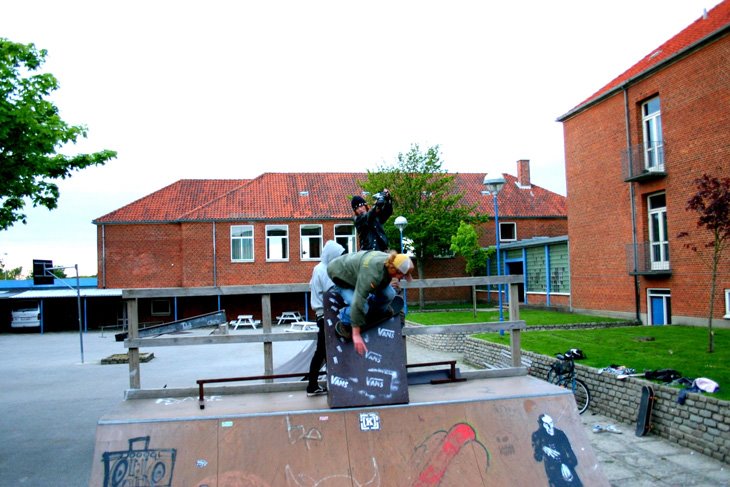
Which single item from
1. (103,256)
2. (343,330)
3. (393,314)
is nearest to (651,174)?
(393,314)

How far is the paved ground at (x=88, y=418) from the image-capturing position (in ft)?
23.7

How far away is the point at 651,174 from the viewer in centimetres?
1969

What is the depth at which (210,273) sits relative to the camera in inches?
1375

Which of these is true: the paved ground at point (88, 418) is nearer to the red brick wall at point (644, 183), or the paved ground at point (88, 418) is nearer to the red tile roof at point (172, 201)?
the red brick wall at point (644, 183)

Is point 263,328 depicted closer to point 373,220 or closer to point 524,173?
point 373,220

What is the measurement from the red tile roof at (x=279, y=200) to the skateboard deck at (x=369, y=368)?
2939 cm

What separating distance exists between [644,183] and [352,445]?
1937 cm

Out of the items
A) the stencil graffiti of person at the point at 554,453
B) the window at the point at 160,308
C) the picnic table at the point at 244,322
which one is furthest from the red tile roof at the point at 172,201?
the stencil graffiti of person at the point at 554,453

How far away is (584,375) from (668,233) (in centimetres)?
1098

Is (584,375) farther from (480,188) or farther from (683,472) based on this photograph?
(480,188)

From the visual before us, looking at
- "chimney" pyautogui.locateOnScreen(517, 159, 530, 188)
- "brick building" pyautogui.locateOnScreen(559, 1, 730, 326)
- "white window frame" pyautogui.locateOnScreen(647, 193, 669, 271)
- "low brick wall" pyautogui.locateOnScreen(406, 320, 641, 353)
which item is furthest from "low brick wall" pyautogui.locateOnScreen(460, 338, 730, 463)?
"chimney" pyautogui.locateOnScreen(517, 159, 530, 188)

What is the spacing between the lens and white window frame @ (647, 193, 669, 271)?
20.2 m

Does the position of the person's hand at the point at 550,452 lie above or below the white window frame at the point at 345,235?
below

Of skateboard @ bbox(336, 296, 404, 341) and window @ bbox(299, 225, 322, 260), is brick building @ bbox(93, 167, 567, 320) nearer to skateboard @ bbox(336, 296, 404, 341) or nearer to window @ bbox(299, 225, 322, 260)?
window @ bbox(299, 225, 322, 260)
